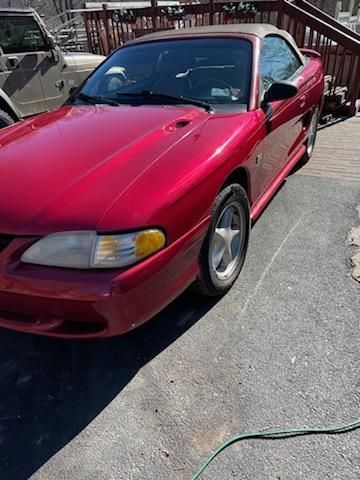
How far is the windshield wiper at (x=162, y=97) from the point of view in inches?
109

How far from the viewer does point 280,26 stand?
697 centimetres

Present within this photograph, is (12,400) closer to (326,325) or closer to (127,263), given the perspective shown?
(127,263)

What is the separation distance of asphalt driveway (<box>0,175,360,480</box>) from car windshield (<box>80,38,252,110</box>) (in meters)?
1.32

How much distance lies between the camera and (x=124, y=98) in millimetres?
3047

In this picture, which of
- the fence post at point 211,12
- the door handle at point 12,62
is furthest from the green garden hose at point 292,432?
the fence post at point 211,12

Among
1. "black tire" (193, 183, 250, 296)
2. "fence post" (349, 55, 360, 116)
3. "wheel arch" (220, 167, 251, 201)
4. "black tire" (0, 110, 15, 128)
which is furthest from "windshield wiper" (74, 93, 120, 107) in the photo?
"fence post" (349, 55, 360, 116)

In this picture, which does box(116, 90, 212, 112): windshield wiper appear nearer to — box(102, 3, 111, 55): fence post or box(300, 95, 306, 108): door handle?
box(300, 95, 306, 108): door handle

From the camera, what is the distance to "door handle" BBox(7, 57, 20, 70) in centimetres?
520

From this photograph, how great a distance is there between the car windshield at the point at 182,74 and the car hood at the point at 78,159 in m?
0.21

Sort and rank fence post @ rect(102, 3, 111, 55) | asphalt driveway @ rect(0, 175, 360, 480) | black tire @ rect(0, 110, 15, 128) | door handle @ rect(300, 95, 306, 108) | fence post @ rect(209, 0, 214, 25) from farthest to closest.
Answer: fence post @ rect(102, 3, 111, 55) → fence post @ rect(209, 0, 214, 25) → black tire @ rect(0, 110, 15, 128) → door handle @ rect(300, 95, 306, 108) → asphalt driveway @ rect(0, 175, 360, 480)

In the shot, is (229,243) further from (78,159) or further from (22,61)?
(22,61)

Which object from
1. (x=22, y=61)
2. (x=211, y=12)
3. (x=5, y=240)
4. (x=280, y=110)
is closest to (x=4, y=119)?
(x=22, y=61)

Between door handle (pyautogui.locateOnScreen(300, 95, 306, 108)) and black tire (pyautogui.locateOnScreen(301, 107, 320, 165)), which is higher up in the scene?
door handle (pyautogui.locateOnScreen(300, 95, 306, 108))

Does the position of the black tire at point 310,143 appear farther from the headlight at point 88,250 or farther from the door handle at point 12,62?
the door handle at point 12,62
